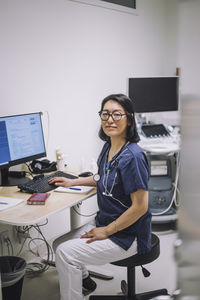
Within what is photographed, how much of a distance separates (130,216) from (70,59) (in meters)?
1.65

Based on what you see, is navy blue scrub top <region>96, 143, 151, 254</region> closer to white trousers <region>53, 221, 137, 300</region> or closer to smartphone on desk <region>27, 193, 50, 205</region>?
white trousers <region>53, 221, 137, 300</region>

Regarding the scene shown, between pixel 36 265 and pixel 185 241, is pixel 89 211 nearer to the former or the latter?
pixel 36 265

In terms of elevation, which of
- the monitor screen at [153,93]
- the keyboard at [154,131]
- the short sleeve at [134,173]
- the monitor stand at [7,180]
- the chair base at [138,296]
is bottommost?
the chair base at [138,296]

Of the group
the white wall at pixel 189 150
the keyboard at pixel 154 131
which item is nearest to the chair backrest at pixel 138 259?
the white wall at pixel 189 150

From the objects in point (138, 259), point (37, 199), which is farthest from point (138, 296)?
point (37, 199)

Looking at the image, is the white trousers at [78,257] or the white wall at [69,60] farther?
the white wall at [69,60]

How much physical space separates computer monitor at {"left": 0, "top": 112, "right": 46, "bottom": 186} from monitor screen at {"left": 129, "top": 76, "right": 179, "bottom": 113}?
118 cm

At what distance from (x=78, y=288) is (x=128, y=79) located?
79.0 inches

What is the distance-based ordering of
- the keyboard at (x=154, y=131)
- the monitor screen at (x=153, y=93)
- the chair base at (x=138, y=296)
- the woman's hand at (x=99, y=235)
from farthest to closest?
the keyboard at (x=154, y=131), the monitor screen at (x=153, y=93), the chair base at (x=138, y=296), the woman's hand at (x=99, y=235)

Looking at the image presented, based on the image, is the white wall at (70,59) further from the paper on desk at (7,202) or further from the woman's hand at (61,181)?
the paper on desk at (7,202)

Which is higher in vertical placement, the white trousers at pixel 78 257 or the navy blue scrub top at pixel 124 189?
the navy blue scrub top at pixel 124 189

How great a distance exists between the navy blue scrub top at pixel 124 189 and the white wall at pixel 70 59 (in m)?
1.02

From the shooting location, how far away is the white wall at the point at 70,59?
2.55 metres

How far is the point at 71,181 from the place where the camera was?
2.25m
